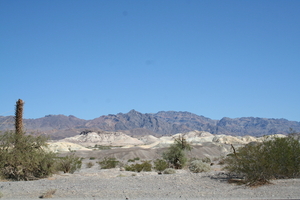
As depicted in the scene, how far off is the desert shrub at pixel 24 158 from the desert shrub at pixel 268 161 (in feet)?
40.0

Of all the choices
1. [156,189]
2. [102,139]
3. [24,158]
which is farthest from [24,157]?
[102,139]

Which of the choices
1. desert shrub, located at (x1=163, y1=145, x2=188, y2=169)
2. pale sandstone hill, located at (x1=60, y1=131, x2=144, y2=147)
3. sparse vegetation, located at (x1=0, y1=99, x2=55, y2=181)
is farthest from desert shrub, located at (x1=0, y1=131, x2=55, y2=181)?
pale sandstone hill, located at (x1=60, y1=131, x2=144, y2=147)

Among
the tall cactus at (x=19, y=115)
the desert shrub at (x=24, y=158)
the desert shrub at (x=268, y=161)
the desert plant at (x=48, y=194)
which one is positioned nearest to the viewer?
the desert plant at (x=48, y=194)

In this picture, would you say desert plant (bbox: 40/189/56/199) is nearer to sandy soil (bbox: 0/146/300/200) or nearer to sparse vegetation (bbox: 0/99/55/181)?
sandy soil (bbox: 0/146/300/200)

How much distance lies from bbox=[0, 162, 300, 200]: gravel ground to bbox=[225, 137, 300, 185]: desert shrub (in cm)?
72

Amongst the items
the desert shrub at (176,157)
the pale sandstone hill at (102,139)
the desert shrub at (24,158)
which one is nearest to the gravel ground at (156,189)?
the desert shrub at (24,158)

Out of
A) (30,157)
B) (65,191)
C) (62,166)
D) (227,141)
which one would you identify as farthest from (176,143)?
(227,141)

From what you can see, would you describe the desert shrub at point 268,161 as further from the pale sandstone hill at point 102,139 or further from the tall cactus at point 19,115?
the pale sandstone hill at point 102,139

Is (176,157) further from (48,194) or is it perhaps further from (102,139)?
(102,139)

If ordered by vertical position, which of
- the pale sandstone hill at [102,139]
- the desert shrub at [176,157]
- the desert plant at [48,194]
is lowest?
the desert plant at [48,194]

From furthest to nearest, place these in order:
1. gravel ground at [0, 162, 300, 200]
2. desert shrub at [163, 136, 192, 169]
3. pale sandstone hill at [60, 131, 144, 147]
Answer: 1. pale sandstone hill at [60, 131, 144, 147]
2. desert shrub at [163, 136, 192, 169]
3. gravel ground at [0, 162, 300, 200]

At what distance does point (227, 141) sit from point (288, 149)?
99.6 m

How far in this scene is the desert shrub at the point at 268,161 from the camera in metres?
16.6

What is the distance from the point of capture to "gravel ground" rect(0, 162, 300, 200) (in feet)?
48.0
